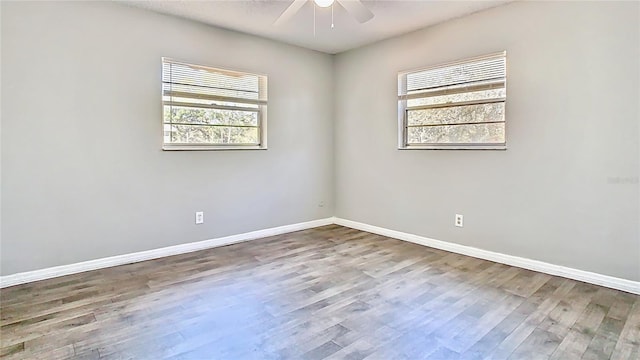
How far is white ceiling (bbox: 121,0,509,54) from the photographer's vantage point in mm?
3289

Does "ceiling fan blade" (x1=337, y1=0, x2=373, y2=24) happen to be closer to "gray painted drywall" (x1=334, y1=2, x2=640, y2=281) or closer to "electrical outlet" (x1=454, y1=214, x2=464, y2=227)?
"gray painted drywall" (x1=334, y1=2, x2=640, y2=281)

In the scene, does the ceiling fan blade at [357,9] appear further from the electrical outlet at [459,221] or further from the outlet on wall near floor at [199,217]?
the outlet on wall near floor at [199,217]

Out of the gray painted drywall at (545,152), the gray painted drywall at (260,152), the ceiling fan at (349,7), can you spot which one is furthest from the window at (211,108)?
the gray painted drywall at (545,152)

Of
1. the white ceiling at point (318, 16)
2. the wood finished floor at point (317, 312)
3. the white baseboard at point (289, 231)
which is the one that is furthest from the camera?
the white ceiling at point (318, 16)

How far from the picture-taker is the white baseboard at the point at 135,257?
2953 millimetres

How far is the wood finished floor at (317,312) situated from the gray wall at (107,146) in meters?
0.40

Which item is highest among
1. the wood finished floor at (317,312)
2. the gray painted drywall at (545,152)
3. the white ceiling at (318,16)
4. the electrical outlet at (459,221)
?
the white ceiling at (318,16)

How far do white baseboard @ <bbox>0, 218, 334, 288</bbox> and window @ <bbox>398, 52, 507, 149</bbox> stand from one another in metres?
1.93

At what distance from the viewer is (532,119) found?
321 centimetres

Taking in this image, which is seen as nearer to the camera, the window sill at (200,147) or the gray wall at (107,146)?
the gray wall at (107,146)

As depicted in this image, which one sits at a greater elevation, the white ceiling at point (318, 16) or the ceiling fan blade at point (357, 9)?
the white ceiling at point (318, 16)

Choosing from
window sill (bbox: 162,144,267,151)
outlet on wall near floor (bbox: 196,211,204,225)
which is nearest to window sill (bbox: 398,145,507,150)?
window sill (bbox: 162,144,267,151)

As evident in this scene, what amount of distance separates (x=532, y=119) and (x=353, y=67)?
2363 mm

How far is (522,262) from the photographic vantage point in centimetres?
334
